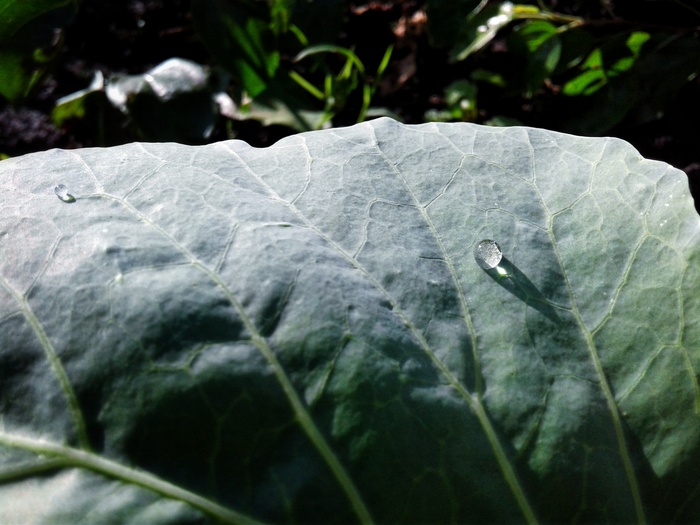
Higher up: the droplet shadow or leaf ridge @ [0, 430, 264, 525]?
the droplet shadow

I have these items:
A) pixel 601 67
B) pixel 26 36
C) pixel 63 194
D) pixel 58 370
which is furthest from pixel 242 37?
pixel 58 370

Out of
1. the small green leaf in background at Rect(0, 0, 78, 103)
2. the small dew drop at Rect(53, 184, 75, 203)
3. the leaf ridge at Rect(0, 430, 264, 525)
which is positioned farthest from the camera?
the small green leaf in background at Rect(0, 0, 78, 103)

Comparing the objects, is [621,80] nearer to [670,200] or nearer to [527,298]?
[670,200]

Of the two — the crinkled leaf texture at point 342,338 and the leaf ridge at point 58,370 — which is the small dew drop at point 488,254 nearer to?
the crinkled leaf texture at point 342,338

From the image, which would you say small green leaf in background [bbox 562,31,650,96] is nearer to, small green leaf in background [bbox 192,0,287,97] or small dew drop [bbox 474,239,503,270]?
small green leaf in background [bbox 192,0,287,97]

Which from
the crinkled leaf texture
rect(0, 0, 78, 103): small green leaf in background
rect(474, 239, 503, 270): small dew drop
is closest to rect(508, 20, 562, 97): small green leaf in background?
the crinkled leaf texture

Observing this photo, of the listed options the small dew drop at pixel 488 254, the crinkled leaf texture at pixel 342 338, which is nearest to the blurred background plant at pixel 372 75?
the crinkled leaf texture at pixel 342 338
